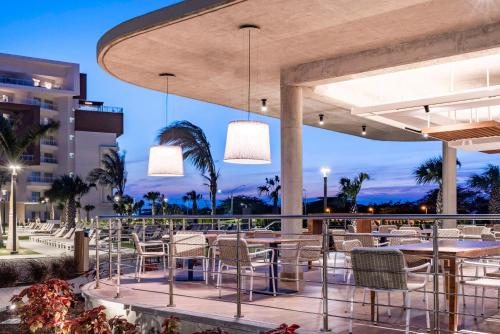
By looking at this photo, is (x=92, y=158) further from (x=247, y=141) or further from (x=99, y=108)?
A: (x=247, y=141)

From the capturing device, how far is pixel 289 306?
629cm

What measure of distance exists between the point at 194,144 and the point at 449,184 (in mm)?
6756

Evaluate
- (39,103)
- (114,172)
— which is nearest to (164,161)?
(114,172)

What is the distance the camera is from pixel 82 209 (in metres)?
55.1

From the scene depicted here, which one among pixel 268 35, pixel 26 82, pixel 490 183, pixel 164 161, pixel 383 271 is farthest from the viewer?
pixel 26 82

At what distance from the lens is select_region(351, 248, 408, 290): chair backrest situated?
→ 4512mm

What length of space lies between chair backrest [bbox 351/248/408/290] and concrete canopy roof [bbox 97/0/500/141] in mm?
3064

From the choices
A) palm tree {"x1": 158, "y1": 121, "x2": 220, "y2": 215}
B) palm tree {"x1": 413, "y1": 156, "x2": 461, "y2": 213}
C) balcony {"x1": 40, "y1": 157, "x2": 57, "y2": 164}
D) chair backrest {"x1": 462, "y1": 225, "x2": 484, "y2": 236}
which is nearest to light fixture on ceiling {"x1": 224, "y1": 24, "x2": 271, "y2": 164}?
chair backrest {"x1": 462, "y1": 225, "x2": 484, "y2": 236}

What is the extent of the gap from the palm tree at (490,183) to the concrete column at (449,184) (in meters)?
11.9

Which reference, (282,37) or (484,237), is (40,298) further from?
(484,237)

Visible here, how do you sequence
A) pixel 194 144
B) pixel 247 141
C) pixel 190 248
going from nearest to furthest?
1. pixel 247 141
2. pixel 190 248
3. pixel 194 144

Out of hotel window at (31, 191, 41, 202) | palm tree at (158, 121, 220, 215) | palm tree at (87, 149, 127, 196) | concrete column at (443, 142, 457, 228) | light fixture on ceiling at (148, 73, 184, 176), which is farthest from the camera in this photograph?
hotel window at (31, 191, 41, 202)

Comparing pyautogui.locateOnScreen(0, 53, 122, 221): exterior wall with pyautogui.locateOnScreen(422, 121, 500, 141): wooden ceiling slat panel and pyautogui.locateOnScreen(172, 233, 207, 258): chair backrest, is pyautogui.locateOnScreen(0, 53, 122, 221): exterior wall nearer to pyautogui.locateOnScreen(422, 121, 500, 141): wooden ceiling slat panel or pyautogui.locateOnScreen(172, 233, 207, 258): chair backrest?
pyautogui.locateOnScreen(422, 121, 500, 141): wooden ceiling slat panel

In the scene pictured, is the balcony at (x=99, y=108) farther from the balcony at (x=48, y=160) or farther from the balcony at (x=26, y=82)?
the balcony at (x=48, y=160)
